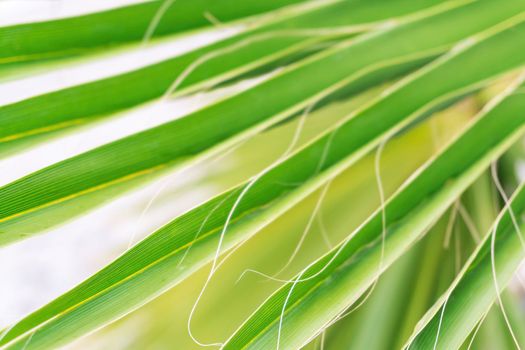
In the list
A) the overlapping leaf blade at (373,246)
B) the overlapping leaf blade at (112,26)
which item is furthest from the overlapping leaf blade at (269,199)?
the overlapping leaf blade at (112,26)

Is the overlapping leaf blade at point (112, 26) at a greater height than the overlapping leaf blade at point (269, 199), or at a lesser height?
greater

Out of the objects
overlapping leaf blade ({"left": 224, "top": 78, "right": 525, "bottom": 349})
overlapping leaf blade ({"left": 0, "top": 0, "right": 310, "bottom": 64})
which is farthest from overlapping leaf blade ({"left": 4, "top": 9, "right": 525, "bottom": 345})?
overlapping leaf blade ({"left": 0, "top": 0, "right": 310, "bottom": 64})

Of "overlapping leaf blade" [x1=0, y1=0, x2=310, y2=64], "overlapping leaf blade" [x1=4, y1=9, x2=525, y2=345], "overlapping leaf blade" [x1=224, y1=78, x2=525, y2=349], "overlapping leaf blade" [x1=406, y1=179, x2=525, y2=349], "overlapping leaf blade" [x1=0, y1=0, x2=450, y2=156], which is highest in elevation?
"overlapping leaf blade" [x1=0, y1=0, x2=310, y2=64]

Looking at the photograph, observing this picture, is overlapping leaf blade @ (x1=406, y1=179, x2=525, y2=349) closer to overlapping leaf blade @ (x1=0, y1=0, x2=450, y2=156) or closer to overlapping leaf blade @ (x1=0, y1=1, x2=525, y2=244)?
overlapping leaf blade @ (x1=0, y1=1, x2=525, y2=244)

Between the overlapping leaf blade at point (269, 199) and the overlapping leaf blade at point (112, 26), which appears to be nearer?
the overlapping leaf blade at point (269, 199)

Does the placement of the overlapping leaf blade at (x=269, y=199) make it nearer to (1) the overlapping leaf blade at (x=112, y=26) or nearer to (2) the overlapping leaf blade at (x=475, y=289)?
(2) the overlapping leaf blade at (x=475, y=289)

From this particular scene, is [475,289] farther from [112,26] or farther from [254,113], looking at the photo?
[112,26]

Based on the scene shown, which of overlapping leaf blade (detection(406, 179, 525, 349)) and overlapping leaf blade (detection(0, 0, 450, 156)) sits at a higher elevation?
overlapping leaf blade (detection(0, 0, 450, 156))

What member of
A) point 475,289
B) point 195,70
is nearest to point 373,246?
point 475,289

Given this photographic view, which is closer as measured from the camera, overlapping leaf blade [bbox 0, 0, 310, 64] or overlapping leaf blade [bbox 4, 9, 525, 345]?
overlapping leaf blade [bbox 4, 9, 525, 345]

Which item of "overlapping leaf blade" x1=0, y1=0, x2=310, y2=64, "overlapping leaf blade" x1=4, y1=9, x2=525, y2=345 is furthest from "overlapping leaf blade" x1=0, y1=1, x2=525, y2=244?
"overlapping leaf blade" x1=0, y1=0, x2=310, y2=64

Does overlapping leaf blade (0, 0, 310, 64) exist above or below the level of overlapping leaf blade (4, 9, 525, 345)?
above

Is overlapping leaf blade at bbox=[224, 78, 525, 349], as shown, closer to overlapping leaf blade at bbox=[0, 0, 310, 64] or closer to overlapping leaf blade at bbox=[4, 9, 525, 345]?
overlapping leaf blade at bbox=[4, 9, 525, 345]
